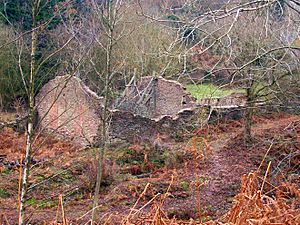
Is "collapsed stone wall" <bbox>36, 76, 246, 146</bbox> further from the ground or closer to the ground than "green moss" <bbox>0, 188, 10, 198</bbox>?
further from the ground

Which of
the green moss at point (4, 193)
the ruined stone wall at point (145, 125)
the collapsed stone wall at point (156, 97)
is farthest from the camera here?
the collapsed stone wall at point (156, 97)

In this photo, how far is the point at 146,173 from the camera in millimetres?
13336

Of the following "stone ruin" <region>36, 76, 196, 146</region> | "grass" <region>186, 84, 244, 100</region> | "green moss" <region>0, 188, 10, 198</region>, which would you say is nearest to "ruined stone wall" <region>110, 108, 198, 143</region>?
"stone ruin" <region>36, 76, 196, 146</region>

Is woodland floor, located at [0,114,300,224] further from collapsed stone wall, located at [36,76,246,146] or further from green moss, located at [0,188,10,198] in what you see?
collapsed stone wall, located at [36,76,246,146]

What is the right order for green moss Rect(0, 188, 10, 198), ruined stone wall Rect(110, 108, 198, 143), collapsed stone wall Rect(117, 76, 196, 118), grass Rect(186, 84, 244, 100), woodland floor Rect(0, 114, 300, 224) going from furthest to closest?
collapsed stone wall Rect(117, 76, 196, 118), ruined stone wall Rect(110, 108, 198, 143), green moss Rect(0, 188, 10, 198), woodland floor Rect(0, 114, 300, 224), grass Rect(186, 84, 244, 100)

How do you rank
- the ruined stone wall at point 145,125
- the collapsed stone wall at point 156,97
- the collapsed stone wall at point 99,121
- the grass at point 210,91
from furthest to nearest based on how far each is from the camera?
the collapsed stone wall at point 156,97 < the ruined stone wall at point 145,125 < the collapsed stone wall at point 99,121 < the grass at point 210,91

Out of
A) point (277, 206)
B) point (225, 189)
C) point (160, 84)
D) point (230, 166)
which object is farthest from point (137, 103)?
point (277, 206)

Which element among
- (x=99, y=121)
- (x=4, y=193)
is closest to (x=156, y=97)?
(x=99, y=121)

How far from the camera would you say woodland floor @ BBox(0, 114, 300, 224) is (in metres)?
10.2

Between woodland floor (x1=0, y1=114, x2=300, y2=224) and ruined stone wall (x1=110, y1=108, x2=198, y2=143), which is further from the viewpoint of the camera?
ruined stone wall (x1=110, y1=108, x2=198, y2=143)

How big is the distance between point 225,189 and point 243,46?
14.2 feet

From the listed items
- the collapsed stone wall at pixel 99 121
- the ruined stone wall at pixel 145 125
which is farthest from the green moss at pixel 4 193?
the ruined stone wall at pixel 145 125

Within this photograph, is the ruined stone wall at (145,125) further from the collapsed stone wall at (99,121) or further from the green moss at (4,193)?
the green moss at (4,193)

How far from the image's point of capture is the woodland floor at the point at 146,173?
10.2 meters
